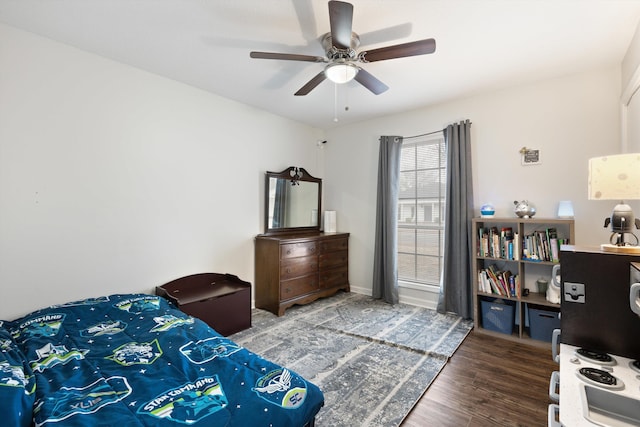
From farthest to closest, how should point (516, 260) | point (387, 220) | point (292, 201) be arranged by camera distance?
point (292, 201), point (387, 220), point (516, 260)

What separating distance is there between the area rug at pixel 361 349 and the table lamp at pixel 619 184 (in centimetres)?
154

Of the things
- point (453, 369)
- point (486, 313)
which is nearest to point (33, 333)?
point (453, 369)

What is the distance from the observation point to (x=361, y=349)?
2.64 meters

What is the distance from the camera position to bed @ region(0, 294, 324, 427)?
1099 mm

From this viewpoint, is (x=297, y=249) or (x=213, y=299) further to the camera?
(x=297, y=249)

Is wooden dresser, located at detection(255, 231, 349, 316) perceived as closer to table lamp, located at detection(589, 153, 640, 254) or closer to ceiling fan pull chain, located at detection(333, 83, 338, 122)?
ceiling fan pull chain, located at detection(333, 83, 338, 122)

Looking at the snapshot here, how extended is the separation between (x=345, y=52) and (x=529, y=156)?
2318 millimetres

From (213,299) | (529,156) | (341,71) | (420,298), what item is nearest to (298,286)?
(213,299)

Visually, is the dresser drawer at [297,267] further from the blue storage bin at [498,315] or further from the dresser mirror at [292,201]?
the blue storage bin at [498,315]

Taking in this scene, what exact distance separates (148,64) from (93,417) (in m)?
2.78

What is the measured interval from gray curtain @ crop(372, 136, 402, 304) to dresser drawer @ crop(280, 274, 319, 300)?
908mm

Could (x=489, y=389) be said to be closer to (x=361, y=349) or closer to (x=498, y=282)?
(x=361, y=349)

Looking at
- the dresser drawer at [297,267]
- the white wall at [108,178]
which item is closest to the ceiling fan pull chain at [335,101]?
the white wall at [108,178]

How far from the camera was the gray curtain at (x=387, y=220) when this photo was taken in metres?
3.91
